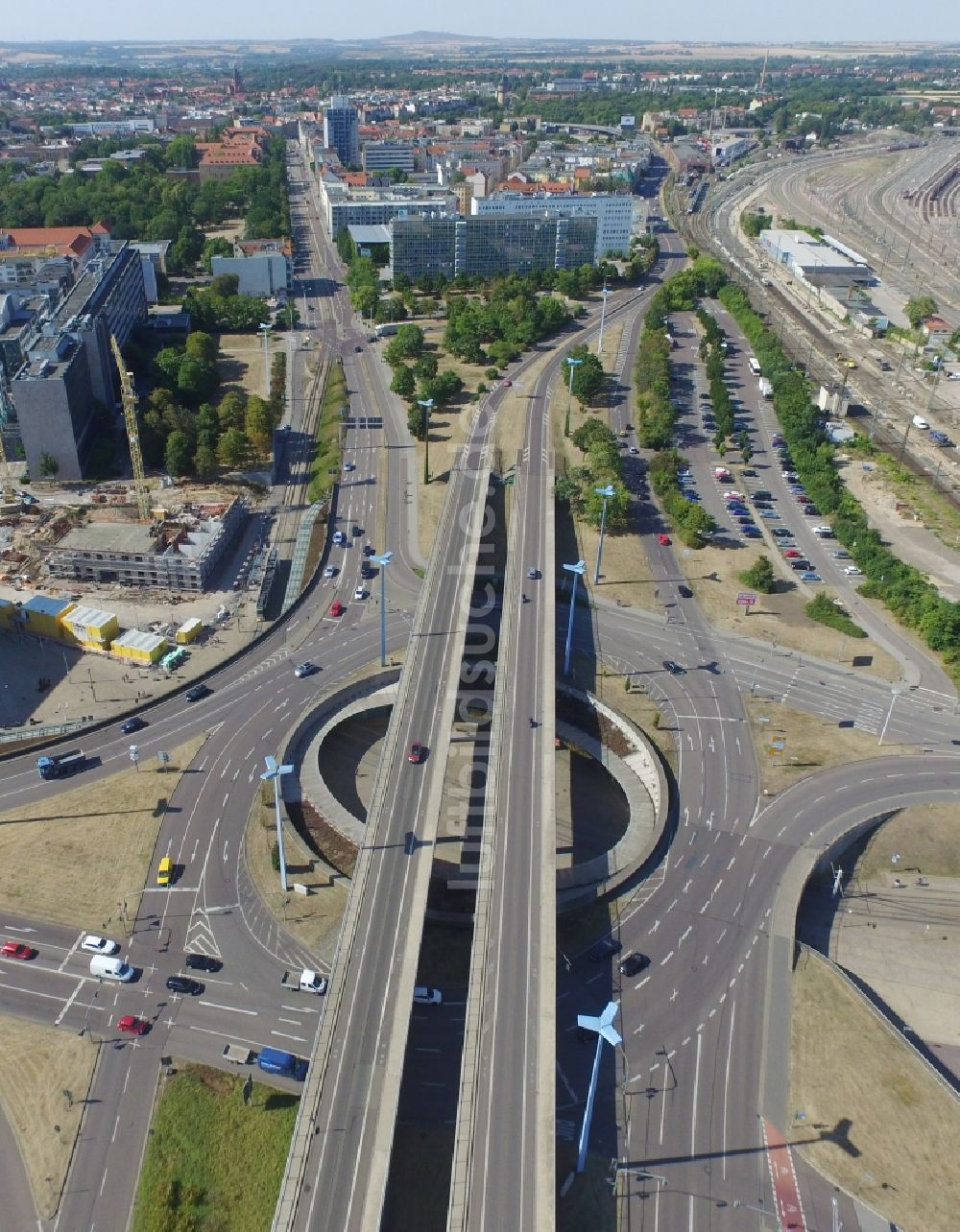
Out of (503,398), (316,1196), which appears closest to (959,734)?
(316,1196)

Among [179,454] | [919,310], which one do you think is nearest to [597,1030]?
[179,454]

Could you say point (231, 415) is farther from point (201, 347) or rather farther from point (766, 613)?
point (766, 613)

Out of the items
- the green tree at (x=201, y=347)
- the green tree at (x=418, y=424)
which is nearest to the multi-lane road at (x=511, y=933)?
the green tree at (x=418, y=424)

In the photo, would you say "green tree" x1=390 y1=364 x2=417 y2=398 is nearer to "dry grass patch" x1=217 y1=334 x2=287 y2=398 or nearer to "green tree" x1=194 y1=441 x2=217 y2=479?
"dry grass patch" x1=217 y1=334 x2=287 y2=398

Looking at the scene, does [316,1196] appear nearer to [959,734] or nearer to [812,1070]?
[812,1070]

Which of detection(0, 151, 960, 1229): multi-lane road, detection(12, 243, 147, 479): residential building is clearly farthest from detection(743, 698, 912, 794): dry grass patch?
detection(12, 243, 147, 479): residential building

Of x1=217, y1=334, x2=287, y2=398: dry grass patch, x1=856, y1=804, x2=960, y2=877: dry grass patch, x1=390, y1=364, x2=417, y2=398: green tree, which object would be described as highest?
x1=390, y1=364, x2=417, y2=398: green tree
